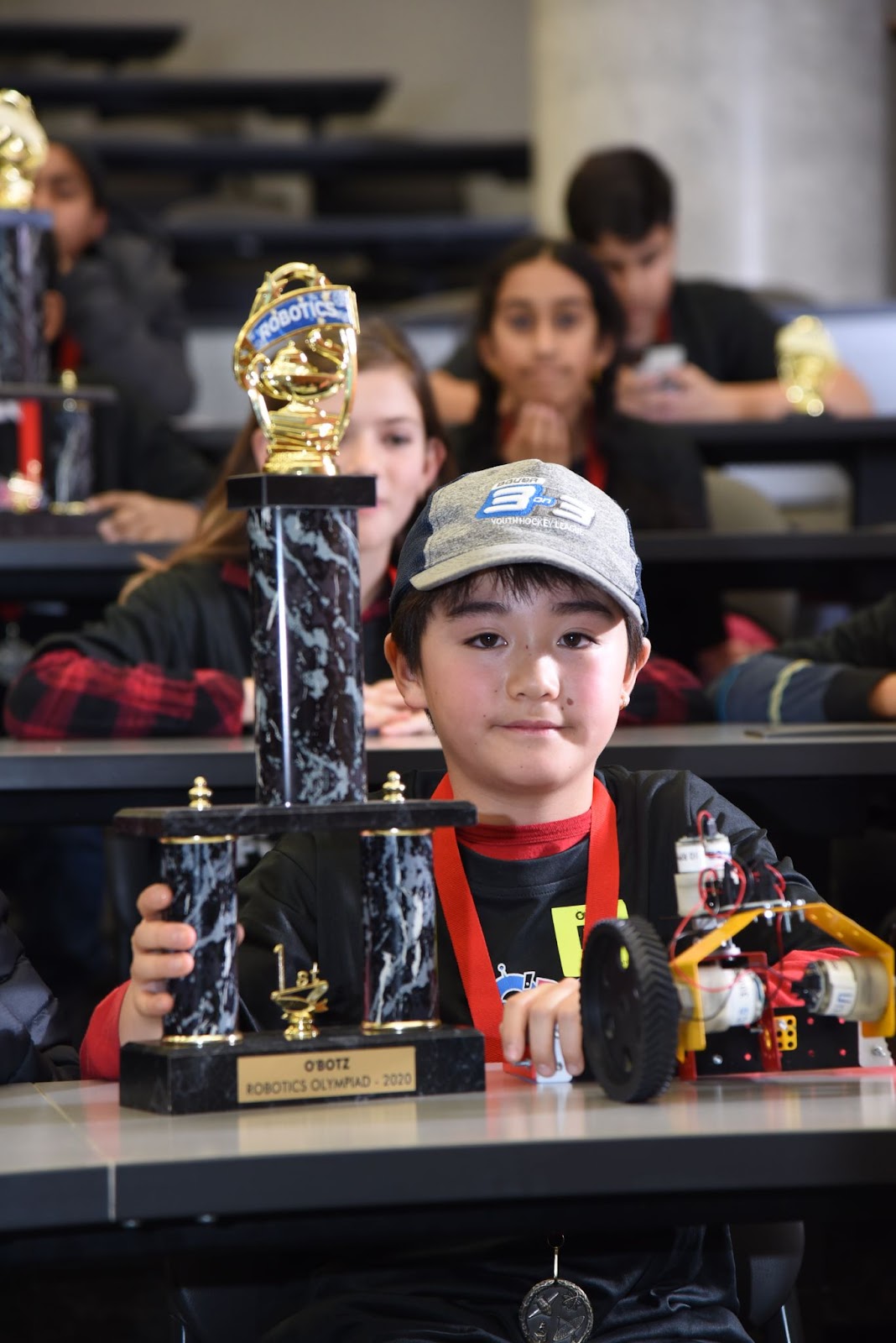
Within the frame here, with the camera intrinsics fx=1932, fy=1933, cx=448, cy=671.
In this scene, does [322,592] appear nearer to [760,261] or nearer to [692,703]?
[692,703]

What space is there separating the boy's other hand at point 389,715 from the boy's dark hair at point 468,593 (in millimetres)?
568

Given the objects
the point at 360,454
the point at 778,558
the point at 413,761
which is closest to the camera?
the point at 413,761

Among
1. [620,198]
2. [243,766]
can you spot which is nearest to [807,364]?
[620,198]

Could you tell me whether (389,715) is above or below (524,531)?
below

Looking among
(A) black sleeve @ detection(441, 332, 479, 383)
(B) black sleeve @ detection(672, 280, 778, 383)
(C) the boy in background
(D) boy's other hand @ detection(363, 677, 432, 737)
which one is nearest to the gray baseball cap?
(D) boy's other hand @ detection(363, 677, 432, 737)

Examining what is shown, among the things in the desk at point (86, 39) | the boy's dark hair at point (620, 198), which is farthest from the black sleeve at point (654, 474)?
the desk at point (86, 39)

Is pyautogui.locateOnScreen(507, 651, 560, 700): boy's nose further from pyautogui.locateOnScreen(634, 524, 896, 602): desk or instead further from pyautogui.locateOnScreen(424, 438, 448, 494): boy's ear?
pyautogui.locateOnScreen(634, 524, 896, 602): desk

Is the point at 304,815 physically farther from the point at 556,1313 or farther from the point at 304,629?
the point at 556,1313

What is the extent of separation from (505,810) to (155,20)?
769 centimetres

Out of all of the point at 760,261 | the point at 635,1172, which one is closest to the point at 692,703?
the point at 635,1172

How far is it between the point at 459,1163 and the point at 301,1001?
224mm

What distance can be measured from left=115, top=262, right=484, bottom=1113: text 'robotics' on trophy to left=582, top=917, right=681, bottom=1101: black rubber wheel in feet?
0.26

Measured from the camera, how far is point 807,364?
3828mm

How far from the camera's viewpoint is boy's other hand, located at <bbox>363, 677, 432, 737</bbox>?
196 cm
